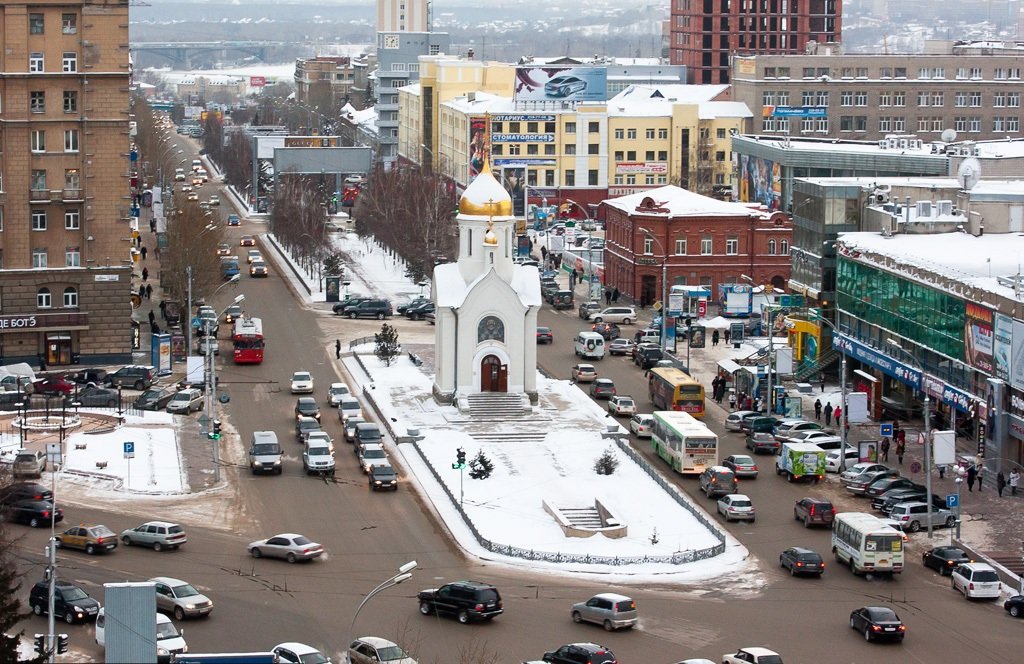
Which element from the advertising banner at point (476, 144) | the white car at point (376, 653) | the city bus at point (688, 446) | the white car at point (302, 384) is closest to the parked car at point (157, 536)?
the white car at point (376, 653)

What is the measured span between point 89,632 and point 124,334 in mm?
37212

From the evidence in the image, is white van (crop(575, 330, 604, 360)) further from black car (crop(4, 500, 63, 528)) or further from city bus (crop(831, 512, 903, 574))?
black car (crop(4, 500, 63, 528))

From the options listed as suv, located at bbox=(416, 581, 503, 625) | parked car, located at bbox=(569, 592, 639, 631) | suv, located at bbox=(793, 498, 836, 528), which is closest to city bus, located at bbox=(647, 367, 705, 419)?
suv, located at bbox=(793, 498, 836, 528)

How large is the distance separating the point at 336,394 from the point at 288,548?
73.7 ft

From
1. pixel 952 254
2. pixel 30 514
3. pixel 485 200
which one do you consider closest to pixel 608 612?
pixel 30 514

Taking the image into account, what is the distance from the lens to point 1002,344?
62.6 metres

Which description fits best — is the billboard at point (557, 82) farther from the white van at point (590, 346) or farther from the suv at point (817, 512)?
the suv at point (817, 512)

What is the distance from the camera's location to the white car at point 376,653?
41062mm

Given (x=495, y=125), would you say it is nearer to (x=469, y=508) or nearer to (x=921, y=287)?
(x=921, y=287)

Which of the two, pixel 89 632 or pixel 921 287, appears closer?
pixel 89 632

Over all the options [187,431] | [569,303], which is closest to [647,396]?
[187,431]

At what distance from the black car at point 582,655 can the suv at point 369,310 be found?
54.4 metres

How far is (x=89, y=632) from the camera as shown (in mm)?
44344

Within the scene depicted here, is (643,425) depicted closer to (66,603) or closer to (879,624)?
(879,624)
